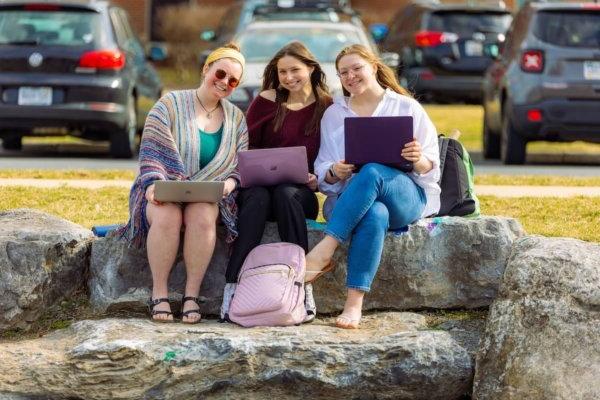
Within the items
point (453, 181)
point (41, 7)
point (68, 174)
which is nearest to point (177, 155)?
point (453, 181)

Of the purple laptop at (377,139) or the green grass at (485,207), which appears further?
the green grass at (485,207)

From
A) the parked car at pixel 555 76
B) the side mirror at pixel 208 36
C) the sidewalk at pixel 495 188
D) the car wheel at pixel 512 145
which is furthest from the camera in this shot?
the side mirror at pixel 208 36

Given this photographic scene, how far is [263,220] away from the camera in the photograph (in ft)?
23.2

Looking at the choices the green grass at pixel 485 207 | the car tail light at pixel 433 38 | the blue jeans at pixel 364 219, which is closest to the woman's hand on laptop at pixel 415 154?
the blue jeans at pixel 364 219

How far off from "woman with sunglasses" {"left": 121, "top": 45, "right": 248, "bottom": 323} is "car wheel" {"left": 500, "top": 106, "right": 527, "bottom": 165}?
21.8 feet

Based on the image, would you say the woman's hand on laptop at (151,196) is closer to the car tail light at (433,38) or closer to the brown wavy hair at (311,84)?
the brown wavy hair at (311,84)

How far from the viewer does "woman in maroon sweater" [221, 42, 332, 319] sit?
23.1 feet

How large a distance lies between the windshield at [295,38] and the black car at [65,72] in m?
1.21

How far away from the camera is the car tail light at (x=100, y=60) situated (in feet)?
44.6

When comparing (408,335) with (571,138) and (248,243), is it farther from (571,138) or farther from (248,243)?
(571,138)

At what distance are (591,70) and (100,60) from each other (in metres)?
4.33

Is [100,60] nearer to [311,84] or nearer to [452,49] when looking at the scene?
[311,84]

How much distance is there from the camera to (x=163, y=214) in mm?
6957

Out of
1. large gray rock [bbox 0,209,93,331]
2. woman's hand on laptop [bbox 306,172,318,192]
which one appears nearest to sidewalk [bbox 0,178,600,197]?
large gray rock [bbox 0,209,93,331]
